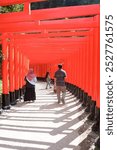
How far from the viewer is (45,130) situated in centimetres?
938

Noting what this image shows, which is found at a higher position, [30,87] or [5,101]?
[30,87]

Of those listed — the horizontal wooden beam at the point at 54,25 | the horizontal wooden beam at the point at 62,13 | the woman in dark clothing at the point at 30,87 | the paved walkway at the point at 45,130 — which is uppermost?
the horizontal wooden beam at the point at 62,13

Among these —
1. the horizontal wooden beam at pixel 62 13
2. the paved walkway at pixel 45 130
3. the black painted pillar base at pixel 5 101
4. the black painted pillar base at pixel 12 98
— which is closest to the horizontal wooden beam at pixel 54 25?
the horizontal wooden beam at pixel 62 13

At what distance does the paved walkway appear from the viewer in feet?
25.3

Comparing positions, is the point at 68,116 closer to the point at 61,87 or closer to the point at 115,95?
the point at 61,87

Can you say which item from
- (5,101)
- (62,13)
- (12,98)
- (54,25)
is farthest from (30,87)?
(62,13)

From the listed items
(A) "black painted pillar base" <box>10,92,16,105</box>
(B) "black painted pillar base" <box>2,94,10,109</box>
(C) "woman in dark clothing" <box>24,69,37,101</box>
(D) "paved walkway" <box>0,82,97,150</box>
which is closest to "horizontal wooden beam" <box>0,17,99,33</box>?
(D) "paved walkway" <box>0,82,97,150</box>

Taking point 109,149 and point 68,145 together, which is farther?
point 68,145

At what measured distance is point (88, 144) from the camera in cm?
791

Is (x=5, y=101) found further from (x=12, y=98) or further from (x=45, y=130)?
(x=45, y=130)

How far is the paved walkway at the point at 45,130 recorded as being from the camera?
7715 mm

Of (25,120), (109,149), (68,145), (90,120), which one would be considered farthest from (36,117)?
(109,149)

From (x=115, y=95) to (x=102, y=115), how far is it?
0.35m

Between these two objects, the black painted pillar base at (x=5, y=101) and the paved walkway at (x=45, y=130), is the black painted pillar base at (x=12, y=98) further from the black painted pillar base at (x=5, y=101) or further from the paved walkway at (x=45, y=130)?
the paved walkway at (x=45, y=130)
